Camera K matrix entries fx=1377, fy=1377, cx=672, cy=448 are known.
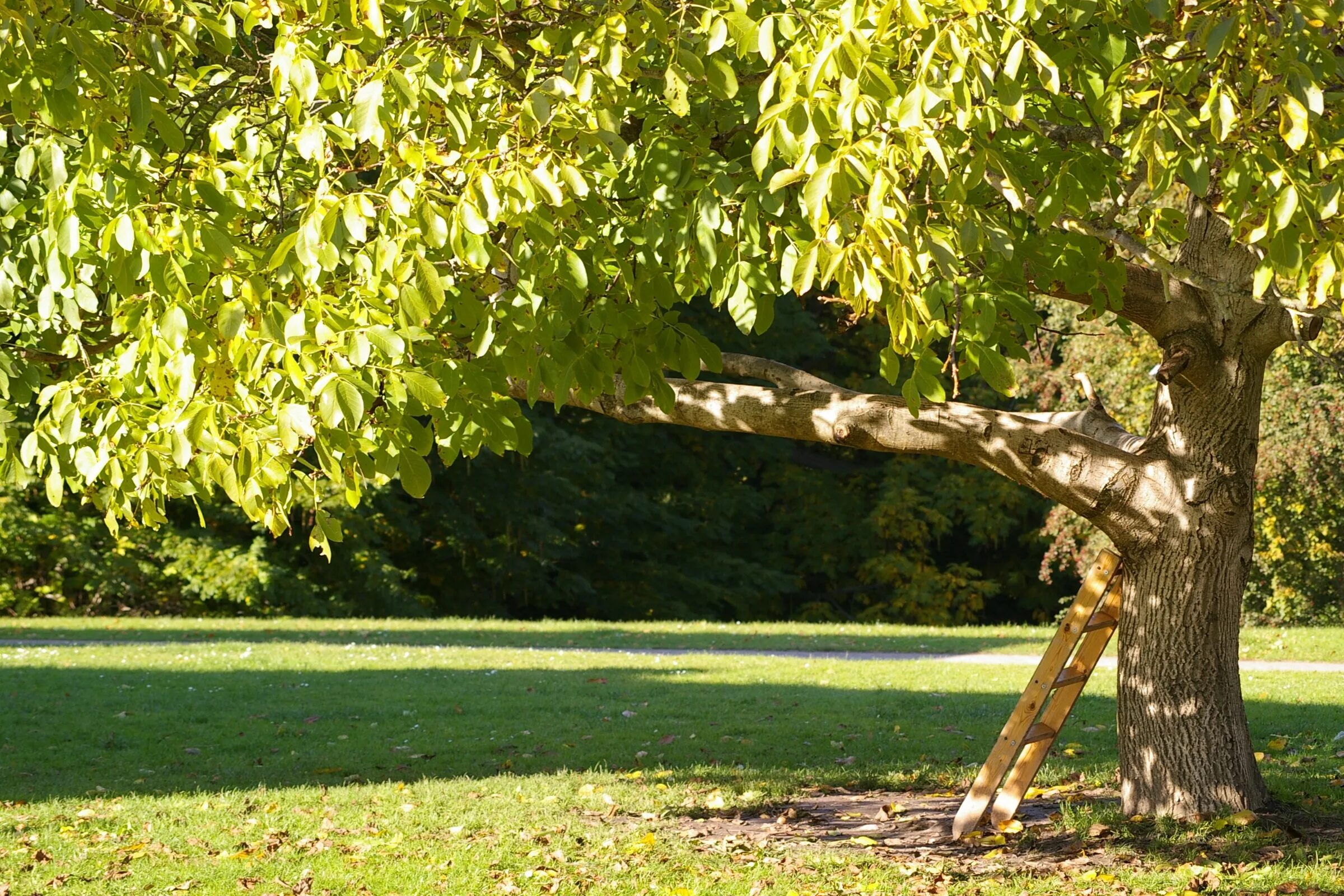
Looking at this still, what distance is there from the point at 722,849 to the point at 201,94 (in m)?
3.96

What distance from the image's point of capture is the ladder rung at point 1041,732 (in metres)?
6.42

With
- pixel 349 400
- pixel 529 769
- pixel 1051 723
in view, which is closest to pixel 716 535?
pixel 529 769

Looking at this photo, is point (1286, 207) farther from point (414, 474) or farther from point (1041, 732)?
point (1041, 732)

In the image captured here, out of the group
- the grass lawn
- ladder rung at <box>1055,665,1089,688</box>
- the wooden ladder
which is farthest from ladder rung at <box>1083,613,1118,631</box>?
the grass lawn

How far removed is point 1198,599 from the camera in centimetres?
620

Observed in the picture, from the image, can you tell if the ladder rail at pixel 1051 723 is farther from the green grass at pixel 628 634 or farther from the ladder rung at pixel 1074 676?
the green grass at pixel 628 634

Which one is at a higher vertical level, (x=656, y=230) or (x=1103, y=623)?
(x=656, y=230)

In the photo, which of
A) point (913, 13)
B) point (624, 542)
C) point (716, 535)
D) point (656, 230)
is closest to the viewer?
point (913, 13)

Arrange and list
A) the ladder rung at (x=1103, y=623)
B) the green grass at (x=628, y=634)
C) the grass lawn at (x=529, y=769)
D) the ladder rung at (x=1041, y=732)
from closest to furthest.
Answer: the grass lawn at (x=529, y=769) → the ladder rung at (x=1041, y=732) → the ladder rung at (x=1103, y=623) → the green grass at (x=628, y=634)

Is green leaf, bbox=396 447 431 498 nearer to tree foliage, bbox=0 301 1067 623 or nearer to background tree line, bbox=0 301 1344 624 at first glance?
background tree line, bbox=0 301 1344 624

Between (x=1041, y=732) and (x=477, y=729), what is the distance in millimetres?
4799

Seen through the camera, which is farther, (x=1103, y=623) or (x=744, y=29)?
(x=1103, y=623)

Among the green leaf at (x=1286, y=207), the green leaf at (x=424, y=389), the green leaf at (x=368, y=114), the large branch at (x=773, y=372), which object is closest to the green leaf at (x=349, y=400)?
the green leaf at (x=424, y=389)

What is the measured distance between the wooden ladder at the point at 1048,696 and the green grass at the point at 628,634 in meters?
8.76
